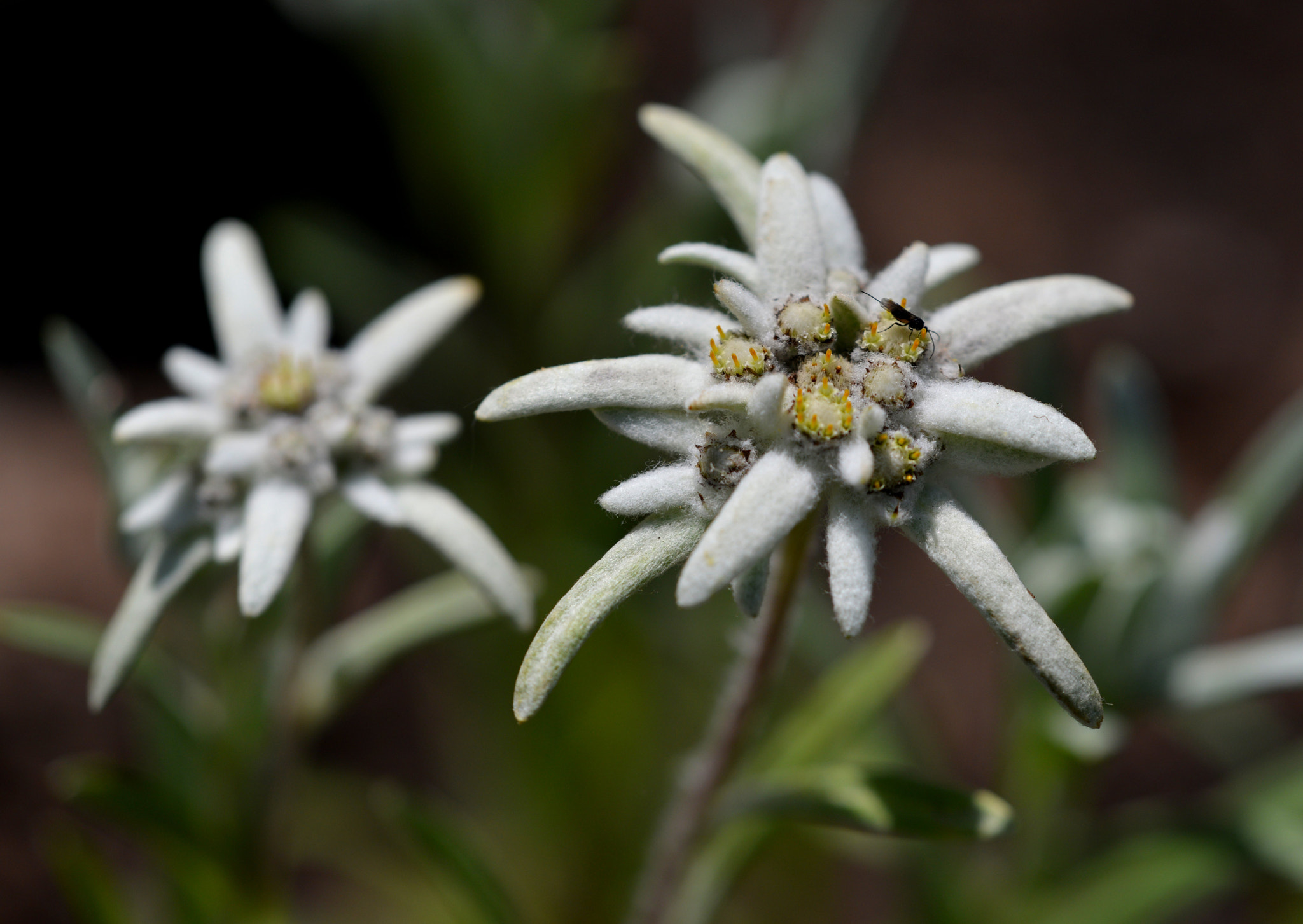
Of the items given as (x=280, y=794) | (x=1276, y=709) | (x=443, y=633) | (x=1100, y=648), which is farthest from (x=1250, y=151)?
(x=280, y=794)

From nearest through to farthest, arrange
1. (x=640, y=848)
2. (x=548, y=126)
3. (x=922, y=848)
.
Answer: (x=922, y=848)
(x=640, y=848)
(x=548, y=126)

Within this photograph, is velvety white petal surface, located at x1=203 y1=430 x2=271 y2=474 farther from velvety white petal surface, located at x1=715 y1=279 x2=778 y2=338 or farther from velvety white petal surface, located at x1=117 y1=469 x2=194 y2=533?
velvety white petal surface, located at x1=715 y1=279 x2=778 y2=338

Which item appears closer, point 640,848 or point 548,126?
point 640,848

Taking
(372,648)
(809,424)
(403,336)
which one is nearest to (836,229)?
(809,424)

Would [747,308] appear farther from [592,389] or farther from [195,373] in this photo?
[195,373]

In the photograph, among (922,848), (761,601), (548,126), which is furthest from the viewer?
(548,126)

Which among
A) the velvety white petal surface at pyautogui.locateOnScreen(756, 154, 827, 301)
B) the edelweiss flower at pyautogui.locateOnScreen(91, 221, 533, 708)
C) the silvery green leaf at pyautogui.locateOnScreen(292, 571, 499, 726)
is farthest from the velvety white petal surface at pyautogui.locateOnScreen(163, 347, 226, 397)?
the velvety white petal surface at pyautogui.locateOnScreen(756, 154, 827, 301)

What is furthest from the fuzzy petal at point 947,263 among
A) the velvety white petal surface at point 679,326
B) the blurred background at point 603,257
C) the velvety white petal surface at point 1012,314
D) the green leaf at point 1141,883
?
the green leaf at point 1141,883

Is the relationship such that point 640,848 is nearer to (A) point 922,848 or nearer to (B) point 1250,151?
(A) point 922,848
